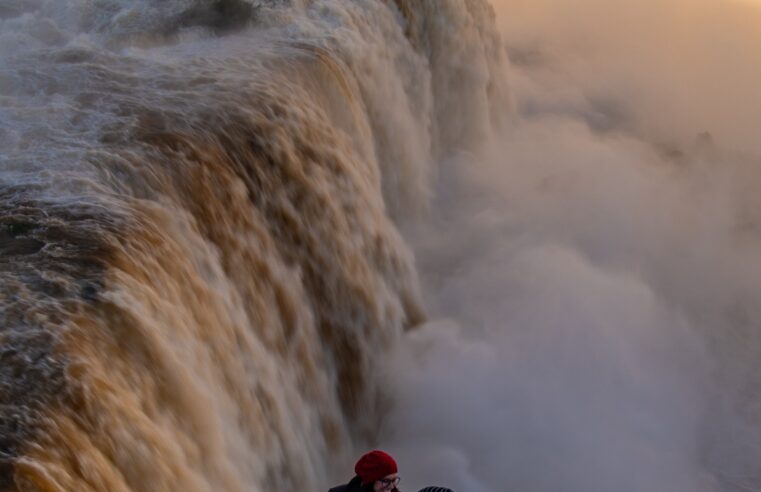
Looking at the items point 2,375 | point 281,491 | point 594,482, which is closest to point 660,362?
point 594,482

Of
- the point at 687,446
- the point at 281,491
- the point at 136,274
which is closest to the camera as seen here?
the point at 136,274

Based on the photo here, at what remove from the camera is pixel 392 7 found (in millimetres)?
10820

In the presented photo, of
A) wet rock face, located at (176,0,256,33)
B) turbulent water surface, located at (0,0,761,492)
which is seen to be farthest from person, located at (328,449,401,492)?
wet rock face, located at (176,0,256,33)

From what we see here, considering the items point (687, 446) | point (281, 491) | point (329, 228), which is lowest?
point (687, 446)

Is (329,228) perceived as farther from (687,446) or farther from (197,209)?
(687,446)

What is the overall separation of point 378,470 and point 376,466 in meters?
0.02

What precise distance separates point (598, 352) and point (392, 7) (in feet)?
15.1

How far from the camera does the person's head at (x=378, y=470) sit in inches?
176

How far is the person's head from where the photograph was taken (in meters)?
4.47

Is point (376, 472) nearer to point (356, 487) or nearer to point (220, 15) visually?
point (356, 487)

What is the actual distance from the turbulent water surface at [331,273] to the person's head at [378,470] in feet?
2.45

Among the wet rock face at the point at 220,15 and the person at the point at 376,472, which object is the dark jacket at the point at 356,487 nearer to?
the person at the point at 376,472

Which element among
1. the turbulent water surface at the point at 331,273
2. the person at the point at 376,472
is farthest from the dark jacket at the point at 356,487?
the turbulent water surface at the point at 331,273

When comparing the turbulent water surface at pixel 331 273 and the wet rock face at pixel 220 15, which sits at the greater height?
the wet rock face at pixel 220 15
